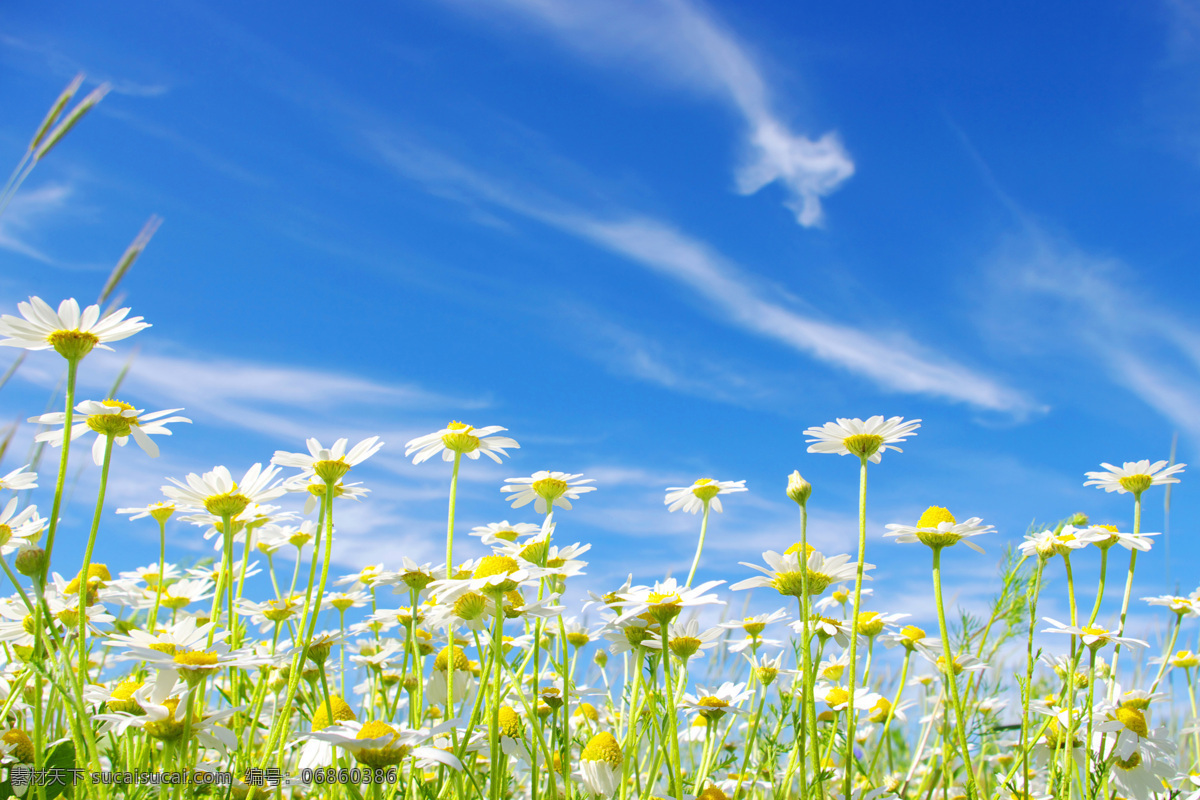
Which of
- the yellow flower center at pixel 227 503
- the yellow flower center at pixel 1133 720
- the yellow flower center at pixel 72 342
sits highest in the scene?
the yellow flower center at pixel 72 342

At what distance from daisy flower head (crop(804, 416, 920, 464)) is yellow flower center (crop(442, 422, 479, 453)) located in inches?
42.8

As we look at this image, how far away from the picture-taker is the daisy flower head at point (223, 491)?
236cm

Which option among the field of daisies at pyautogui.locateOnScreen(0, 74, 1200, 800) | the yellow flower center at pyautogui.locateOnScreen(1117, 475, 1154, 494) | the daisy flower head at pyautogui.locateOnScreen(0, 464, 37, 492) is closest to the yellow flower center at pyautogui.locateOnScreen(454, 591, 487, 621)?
the field of daisies at pyautogui.locateOnScreen(0, 74, 1200, 800)

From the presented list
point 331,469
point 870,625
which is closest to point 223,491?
point 331,469

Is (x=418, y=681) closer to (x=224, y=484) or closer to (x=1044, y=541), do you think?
(x=224, y=484)

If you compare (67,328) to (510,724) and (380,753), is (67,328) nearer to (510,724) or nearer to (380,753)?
(380,753)

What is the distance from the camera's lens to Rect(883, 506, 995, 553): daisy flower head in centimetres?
229

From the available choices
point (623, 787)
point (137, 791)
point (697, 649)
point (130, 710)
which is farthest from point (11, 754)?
point (697, 649)

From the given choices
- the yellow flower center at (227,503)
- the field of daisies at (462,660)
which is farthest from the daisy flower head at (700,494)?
the yellow flower center at (227,503)

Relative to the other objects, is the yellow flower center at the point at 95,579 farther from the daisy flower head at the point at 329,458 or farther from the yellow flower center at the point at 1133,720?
the yellow flower center at the point at 1133,720

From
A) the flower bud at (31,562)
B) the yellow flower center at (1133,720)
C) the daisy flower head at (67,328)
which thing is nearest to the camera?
the flower bud at (31,562)

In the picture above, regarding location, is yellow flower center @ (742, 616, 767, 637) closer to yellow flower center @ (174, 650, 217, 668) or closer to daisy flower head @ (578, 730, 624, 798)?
daisy flower head @ (578, 730, 624, 798)

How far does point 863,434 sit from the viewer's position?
8.01ft

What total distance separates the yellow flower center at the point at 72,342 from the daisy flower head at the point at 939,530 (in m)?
2.24
